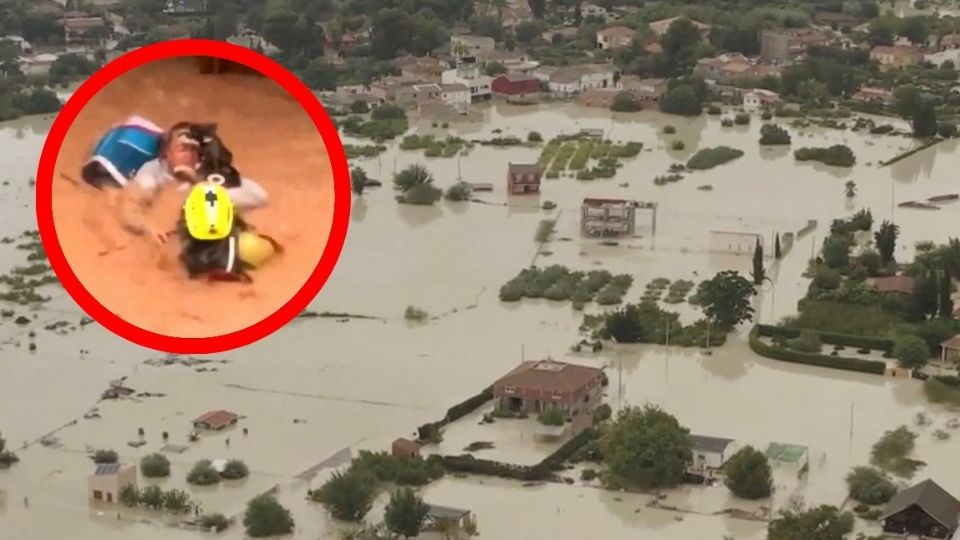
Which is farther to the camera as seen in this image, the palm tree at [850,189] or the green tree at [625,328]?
the palm tree at [850,189]

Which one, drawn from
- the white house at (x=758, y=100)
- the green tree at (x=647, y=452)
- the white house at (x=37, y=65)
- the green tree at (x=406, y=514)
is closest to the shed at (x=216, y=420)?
the green tree at (x=406, y=514)

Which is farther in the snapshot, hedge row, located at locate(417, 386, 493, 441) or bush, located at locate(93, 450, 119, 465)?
hedge row, located at locate(417, 386, 493, 441)

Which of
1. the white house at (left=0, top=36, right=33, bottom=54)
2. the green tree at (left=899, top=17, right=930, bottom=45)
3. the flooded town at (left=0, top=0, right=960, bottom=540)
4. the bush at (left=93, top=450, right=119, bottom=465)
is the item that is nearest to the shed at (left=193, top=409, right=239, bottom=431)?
the flooded town at (left=0, top=0, right=960, bottom=540)

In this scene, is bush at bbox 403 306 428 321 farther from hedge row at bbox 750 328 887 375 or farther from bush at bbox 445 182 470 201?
bush at bbox 445 182 470 201

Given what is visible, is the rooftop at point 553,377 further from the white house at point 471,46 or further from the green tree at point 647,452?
the white house at point 471,46

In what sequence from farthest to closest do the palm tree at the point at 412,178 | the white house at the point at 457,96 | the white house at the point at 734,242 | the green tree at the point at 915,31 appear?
the green tree at the point at 915,31 → the white house at the point at 457,96 → the palm tree at the point at 412,178 → the white house at the point at 734,242

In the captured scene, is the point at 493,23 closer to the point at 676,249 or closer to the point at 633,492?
the point at 676,249

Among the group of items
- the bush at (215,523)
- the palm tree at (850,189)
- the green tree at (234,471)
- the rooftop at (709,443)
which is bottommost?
the bush at (215,523)
